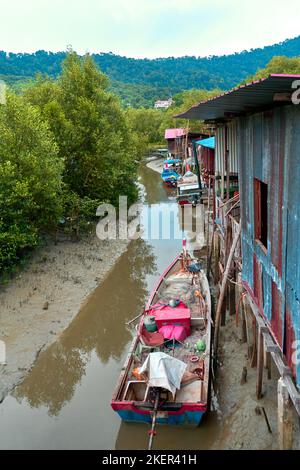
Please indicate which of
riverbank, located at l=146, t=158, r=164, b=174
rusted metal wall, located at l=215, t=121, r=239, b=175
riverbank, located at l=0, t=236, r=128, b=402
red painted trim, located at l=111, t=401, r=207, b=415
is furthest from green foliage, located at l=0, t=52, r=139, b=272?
riverbank, located at l=146, t=158, r=164, b=174

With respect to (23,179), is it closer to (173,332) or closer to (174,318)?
(174,318)

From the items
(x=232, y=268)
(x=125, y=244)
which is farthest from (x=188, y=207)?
(x=232, y=268)

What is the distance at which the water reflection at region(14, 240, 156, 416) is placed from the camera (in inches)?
451

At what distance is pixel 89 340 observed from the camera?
14008 mm

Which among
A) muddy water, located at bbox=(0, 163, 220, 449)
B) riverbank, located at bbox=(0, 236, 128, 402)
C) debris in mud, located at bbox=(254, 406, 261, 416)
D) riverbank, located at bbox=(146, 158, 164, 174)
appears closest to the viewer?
debris in mud, located at bbox=(254, 406, 261, 416)

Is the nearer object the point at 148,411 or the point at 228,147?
the point at 148,411

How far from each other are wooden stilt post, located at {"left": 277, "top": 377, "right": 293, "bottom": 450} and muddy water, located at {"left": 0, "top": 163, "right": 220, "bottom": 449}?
2.36 metres

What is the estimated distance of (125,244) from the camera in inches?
922

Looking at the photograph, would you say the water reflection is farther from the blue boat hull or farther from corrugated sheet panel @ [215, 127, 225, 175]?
corrugated sheet panel @ [215, 127, 225, 175]

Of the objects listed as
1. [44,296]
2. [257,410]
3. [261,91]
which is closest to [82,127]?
[44,296]

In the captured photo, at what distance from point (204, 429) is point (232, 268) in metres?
5.39

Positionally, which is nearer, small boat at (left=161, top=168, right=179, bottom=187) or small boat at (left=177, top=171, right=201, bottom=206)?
small boat at (left=177, top=171, right=201, bottom=206)

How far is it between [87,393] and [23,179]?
9221mm

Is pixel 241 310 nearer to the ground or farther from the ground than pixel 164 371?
farther from the ground
